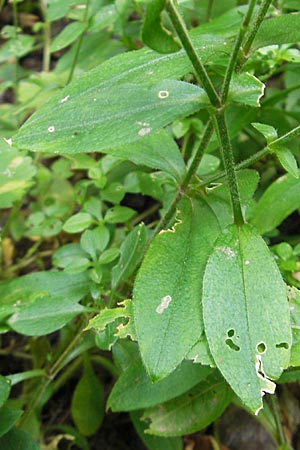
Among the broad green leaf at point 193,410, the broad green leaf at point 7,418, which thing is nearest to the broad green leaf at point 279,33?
the broad green leaf at point 193,410

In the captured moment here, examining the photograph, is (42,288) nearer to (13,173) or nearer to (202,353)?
(13,173)

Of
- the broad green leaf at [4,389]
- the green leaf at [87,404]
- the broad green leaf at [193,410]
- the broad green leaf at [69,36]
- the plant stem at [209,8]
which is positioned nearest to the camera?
the broad green leaf at [4,389]

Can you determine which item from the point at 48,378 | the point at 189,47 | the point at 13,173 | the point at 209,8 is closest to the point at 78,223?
the point at 13,173

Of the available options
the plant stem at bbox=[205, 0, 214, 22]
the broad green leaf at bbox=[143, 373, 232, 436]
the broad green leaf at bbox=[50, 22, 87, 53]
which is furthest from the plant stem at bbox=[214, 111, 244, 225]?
the plant stem at bbox=[205, 0, 214, 22]

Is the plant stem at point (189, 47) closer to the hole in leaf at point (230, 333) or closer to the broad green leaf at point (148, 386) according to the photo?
the hole in leaf at point (230, 333)

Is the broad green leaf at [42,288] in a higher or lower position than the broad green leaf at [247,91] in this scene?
lower

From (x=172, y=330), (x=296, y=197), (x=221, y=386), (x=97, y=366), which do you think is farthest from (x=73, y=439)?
(x=296, y=197)
